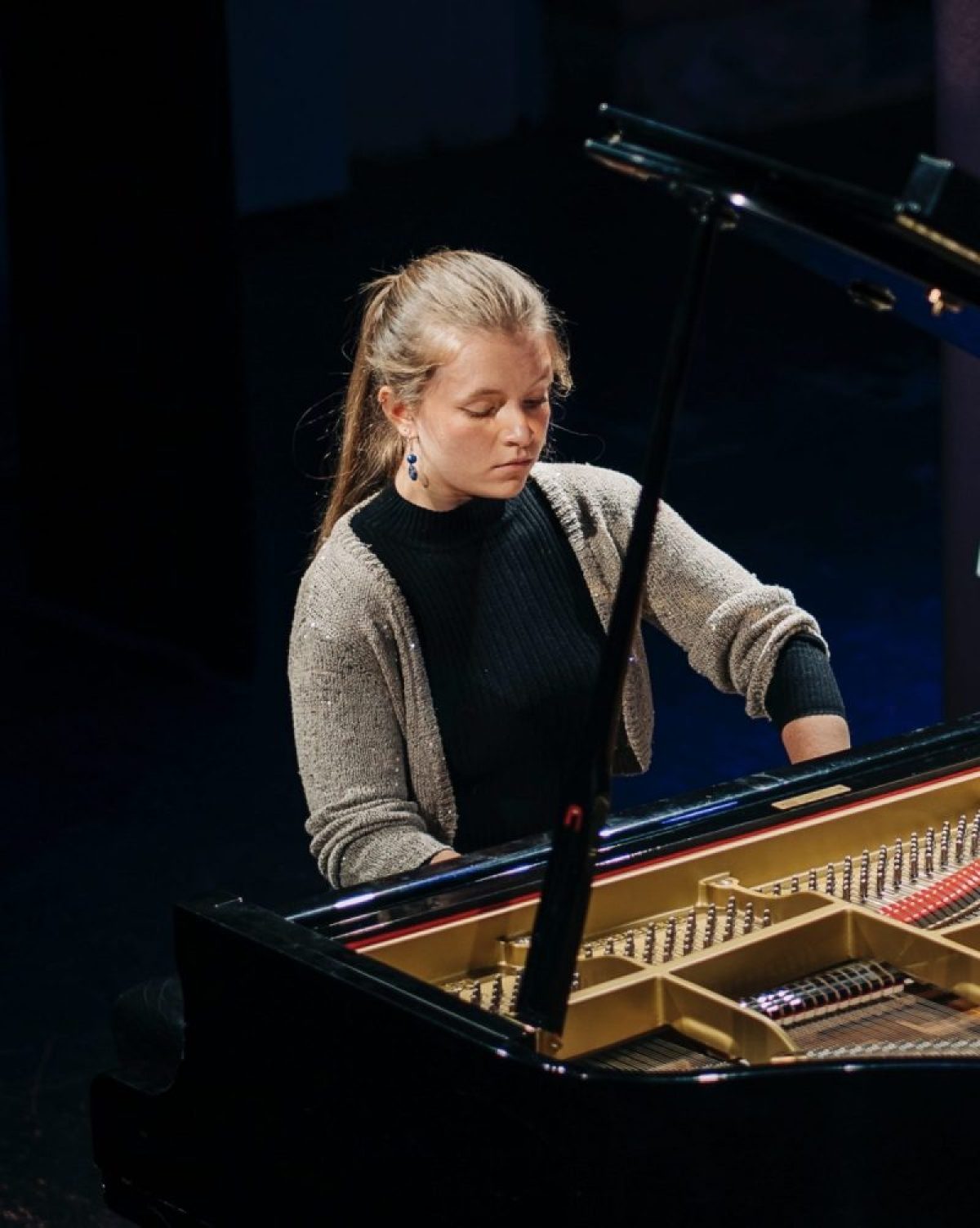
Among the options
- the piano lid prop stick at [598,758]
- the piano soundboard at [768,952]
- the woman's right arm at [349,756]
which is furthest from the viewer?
the woman's right arm at [349,756]

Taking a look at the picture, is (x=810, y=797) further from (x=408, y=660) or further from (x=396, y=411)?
(x=396, y=411)

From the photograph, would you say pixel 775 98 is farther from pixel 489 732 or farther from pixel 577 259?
pixel 489 732

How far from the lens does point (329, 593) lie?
2.88 metres

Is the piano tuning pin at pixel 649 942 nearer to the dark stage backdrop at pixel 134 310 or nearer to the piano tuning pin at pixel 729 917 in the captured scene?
the piano tuning pin at pixel 729 917

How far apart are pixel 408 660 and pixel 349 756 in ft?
0.50

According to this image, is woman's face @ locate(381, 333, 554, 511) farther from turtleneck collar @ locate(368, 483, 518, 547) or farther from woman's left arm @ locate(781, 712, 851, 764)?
woman's left arm @ locate(781, 712, 851, 764)

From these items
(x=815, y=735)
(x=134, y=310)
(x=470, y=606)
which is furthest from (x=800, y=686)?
(x=134, y=310)

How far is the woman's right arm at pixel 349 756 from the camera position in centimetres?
274

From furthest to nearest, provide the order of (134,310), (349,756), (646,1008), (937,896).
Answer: (134,310) → (349,756) → (937,896) → (646,1008)

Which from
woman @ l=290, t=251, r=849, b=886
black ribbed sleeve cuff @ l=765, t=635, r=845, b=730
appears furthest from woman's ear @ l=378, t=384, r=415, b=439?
black ribbed sleeve cuff @ l=765, t=635, r=845, b=730

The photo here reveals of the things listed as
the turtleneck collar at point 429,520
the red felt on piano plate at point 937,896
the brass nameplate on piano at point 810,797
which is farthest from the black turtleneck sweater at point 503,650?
the red felt on piano plate at point 937,896

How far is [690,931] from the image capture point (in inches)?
101

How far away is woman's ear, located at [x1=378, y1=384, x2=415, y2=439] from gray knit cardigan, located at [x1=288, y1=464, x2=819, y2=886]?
136mm

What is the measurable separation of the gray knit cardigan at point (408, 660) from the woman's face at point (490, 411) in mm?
182
